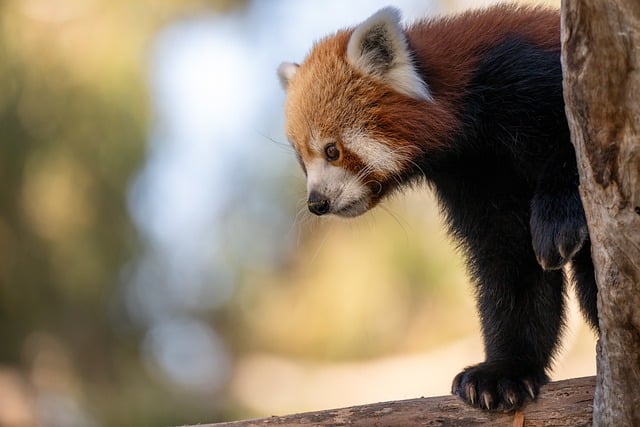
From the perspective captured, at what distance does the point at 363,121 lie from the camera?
10.7 feet

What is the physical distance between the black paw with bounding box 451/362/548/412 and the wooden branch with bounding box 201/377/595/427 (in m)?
0.03

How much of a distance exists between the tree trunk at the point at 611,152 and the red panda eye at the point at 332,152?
1174 mm

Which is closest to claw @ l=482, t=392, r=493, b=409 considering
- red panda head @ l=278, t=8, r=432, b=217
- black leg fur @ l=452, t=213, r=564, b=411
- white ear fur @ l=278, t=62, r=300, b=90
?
black leg fur @ l=452, t=213, r=564, b=411

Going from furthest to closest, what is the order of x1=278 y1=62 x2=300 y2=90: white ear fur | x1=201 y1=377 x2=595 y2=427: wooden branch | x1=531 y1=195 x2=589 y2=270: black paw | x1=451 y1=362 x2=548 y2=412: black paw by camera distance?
x1=278 y1=62 x2=300 y2=90: white ear fur
x1=451 y1=362 x2=548 y2=412: black paw
x1=201 y1=377 x2=595 y2=427: wooden branch
x1=531 y1=195 x2=589 y2=270: black paw

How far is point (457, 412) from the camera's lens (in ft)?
9.59

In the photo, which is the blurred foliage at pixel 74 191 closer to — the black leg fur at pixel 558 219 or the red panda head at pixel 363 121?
the red panda head at pixel 363 121

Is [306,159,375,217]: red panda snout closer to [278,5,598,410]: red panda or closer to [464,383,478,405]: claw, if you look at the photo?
[278,5,598,410]: red panda

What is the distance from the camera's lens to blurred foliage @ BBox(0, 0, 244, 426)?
640 cm

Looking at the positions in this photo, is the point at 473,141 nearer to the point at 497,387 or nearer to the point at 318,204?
the point at 318,204

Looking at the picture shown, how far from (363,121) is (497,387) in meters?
1.04

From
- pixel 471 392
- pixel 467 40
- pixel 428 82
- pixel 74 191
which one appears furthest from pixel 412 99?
pixel 74 191

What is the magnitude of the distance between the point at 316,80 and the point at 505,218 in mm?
887

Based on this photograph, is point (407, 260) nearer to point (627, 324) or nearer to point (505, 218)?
point (505, 218)

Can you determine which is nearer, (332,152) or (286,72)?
(332,152)
